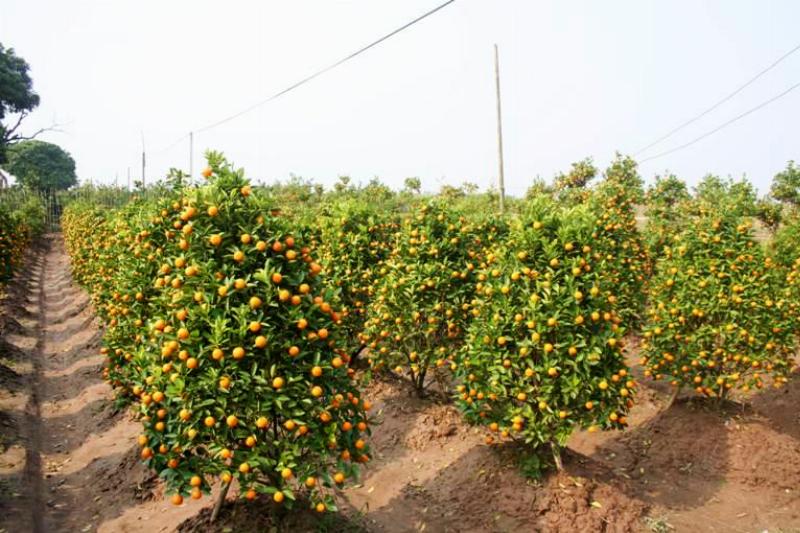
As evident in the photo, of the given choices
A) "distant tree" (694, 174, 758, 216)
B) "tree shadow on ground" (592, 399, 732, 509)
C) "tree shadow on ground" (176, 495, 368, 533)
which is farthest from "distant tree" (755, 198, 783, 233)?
"tree shadow on ground" (176, 495, 368, 533)

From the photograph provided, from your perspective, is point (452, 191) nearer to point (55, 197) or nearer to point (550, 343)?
point (550, 343)

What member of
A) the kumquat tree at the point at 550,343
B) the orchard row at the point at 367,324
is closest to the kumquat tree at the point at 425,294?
the orchard row at the point at 367,324

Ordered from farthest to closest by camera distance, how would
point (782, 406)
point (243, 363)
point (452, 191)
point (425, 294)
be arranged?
1. point (452, 191)
2. point (782, 406)
3. point (425, 294)
4. point (243, 363)

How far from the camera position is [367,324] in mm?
8078

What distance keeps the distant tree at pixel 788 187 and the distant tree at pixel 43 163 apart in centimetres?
6329

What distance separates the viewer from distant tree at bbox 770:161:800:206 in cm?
2344

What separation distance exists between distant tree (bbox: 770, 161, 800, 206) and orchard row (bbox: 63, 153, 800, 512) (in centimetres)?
1852

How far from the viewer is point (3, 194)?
43625mm

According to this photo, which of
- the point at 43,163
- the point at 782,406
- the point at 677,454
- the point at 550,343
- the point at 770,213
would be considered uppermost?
the point at 43,163

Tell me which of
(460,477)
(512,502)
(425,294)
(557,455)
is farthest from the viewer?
(425,294)

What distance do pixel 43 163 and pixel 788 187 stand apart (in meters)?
74.0

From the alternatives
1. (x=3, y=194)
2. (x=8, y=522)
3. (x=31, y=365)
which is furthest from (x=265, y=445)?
(x=3, y=194)

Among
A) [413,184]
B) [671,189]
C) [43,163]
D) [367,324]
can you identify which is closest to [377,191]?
[413,184]

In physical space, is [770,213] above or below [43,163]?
below
